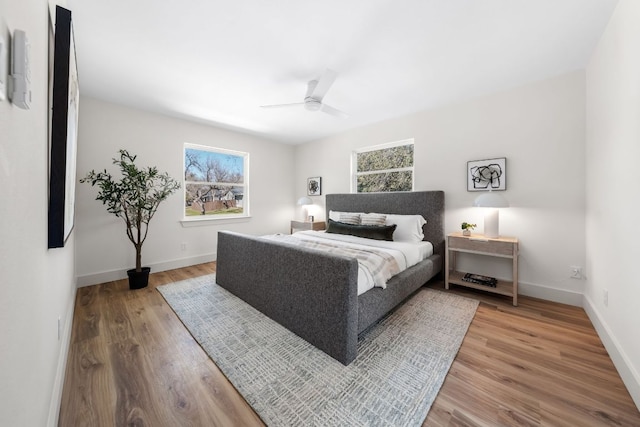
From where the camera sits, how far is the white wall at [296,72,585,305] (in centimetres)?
257

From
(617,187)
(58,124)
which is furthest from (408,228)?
(58,124)

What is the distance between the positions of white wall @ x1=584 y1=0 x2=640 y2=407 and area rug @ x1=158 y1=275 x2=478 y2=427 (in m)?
0.93

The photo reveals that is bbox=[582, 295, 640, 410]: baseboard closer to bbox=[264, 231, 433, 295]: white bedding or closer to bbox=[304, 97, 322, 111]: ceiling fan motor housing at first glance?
bbox=[264, 231, 433, 295]: white bedding

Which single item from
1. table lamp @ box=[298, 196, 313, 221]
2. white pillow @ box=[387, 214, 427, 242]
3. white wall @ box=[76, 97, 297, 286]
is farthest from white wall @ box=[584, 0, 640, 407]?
white wall @ box=[76, 97, 297, 286]

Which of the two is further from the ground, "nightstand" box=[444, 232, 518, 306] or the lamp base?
the lamp base

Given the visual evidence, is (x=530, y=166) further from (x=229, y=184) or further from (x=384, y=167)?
(x=229, y=184)

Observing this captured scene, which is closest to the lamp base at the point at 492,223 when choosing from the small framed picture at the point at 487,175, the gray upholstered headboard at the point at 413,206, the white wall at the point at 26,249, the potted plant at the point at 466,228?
the potted plant at the point at 466,228

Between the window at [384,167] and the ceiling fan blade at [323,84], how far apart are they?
6.12ft

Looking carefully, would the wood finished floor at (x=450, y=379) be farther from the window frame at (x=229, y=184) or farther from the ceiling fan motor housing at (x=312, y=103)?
the ceiling fan motor housing at (x=312, y=103)

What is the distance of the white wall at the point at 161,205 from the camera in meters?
3.17

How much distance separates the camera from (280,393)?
4.79 ft

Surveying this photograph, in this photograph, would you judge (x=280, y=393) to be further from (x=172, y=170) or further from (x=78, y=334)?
(x=172, y=170)

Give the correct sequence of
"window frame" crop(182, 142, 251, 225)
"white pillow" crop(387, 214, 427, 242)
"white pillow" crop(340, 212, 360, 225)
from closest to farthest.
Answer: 1. "white pillow" crop(387, 214, 427, 242)
2. "white pillow" crop(340, 212, 360, 225)
3. "window frame" crop(182, 142, 251, 225)

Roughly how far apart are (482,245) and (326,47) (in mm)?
2681
